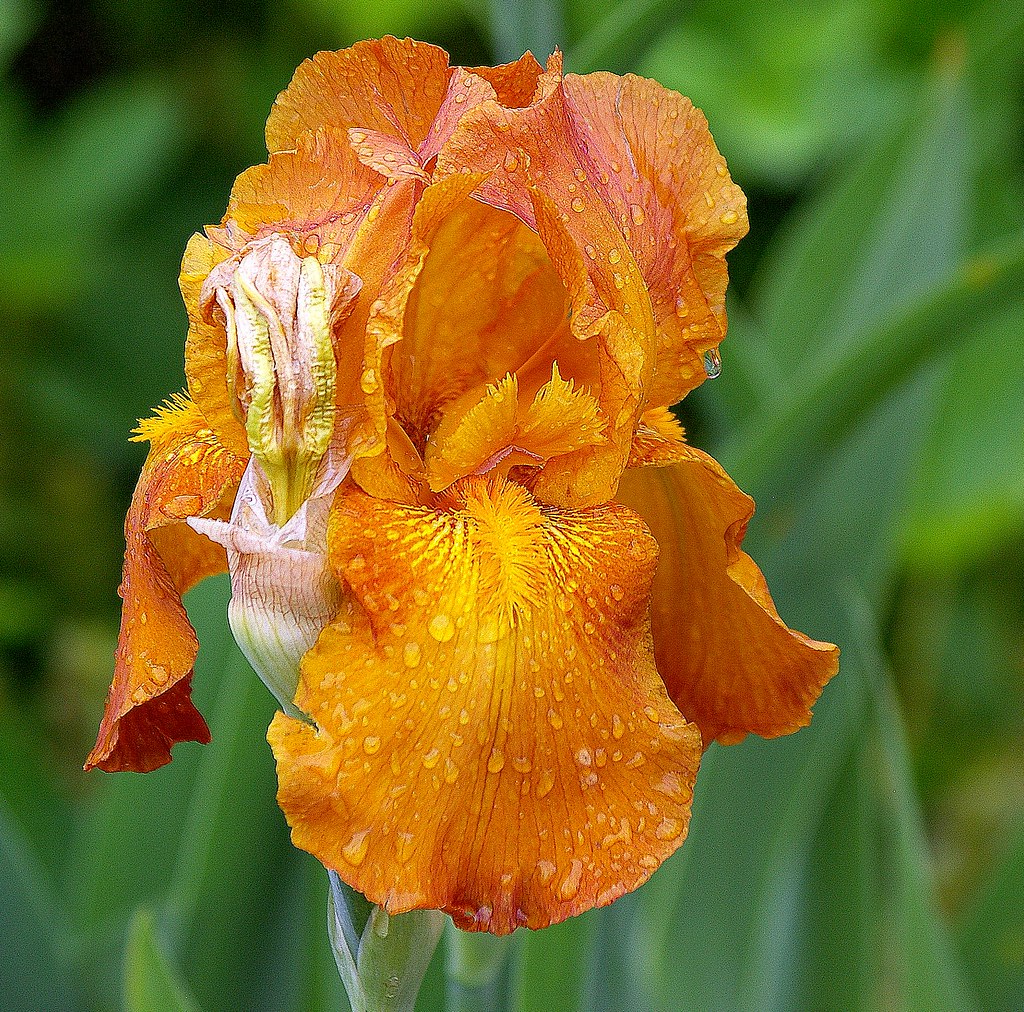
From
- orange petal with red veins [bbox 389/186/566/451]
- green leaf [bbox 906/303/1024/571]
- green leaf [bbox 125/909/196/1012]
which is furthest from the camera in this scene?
green leaf [bbox 906/303/1024/571]

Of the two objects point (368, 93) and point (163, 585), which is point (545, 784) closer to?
point (163, 585)

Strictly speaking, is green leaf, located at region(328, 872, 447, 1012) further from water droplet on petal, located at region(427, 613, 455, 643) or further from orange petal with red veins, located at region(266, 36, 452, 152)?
Answer: orange petal with red veins, located at region(266, 36, 452, 152)

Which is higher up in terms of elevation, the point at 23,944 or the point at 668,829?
the point at 668,829

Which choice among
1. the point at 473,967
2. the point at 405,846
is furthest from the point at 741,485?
the point at 405,846

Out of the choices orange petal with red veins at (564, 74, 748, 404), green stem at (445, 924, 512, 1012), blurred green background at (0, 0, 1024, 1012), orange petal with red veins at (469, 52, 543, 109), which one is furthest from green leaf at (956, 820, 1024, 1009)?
orange petal with red veins at (469, 52, 543, 109)

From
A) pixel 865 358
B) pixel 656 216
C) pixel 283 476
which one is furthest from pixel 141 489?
pixel 865 358

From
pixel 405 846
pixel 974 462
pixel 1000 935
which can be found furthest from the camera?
pixel 974 462

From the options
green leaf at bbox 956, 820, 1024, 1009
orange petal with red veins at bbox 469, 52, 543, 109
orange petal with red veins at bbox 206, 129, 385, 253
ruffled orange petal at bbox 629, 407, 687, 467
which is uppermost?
orange petal with red veins at bbox 469, 52, 543, 109
